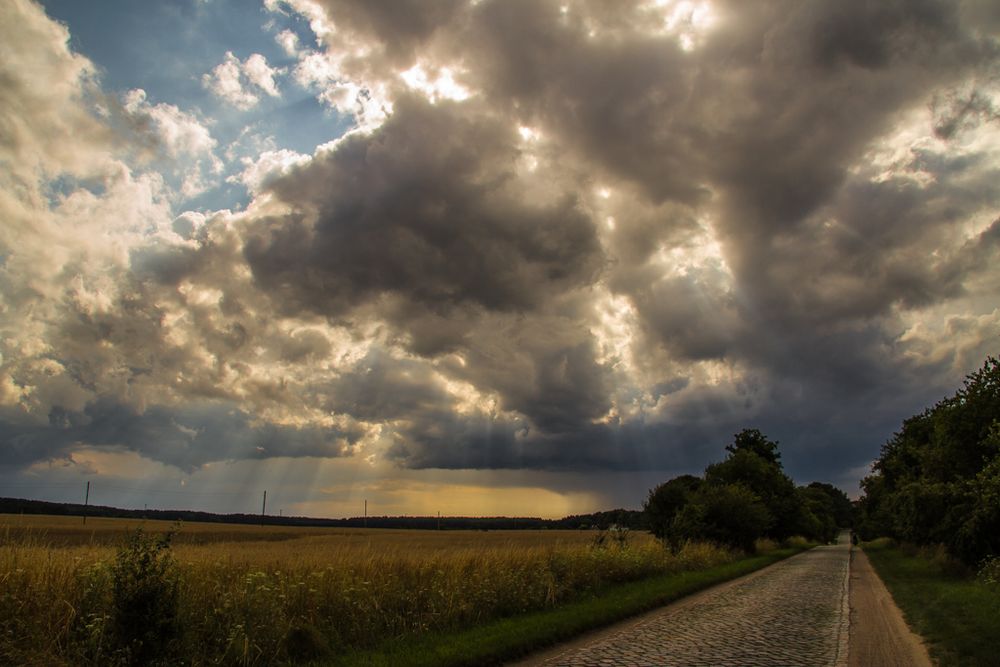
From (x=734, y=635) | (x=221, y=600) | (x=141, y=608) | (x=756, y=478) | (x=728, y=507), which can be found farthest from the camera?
(x=756, y=478)

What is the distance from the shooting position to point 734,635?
13562 mm

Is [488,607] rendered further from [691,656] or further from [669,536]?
[669,536]

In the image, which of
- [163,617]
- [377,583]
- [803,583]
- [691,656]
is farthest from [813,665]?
[803,583]

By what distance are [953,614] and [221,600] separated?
17.7 m

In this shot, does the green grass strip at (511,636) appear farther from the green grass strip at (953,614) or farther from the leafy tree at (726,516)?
the leafy tree at (726,516)

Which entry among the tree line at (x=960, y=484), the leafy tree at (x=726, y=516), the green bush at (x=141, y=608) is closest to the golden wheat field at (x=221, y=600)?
the green bush at (x=141, y=608)

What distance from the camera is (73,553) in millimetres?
11422

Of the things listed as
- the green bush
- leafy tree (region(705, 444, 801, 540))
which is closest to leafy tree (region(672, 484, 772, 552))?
leafy tree (region(705, 444, 801, 540))

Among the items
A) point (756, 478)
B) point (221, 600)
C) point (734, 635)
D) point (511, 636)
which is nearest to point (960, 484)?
point (734, 635)

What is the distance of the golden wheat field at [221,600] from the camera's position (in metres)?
8.66

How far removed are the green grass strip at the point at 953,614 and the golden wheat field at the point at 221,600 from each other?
8651 mm

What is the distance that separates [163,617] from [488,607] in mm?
7902

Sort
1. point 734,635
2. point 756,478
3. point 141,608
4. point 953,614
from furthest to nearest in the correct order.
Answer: point 756,478, point 953,614, point 734,635, point 141,608

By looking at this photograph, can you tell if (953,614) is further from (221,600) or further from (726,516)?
(726,516)
